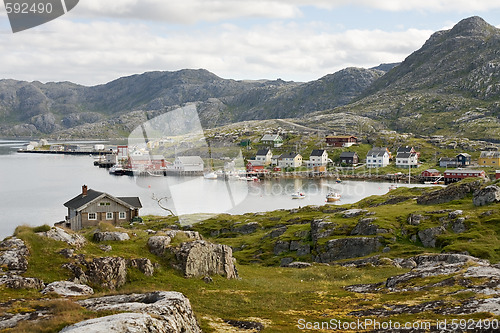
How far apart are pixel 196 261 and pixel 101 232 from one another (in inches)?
311

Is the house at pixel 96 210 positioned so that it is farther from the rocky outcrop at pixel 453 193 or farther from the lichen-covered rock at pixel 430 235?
the rocky outcrop at pixel 453 193

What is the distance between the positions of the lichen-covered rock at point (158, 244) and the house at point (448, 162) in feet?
592

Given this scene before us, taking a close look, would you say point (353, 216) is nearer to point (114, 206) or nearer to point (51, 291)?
point (114, 206)

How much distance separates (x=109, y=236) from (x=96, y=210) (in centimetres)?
3383

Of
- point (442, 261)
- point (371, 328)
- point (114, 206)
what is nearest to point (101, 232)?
point (371, 328)

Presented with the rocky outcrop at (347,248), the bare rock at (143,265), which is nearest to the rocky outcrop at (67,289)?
the bare rock at (143,265)

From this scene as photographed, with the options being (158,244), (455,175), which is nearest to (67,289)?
(158,244)

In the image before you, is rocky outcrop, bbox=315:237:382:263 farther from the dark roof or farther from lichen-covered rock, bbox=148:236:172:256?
the dark roof

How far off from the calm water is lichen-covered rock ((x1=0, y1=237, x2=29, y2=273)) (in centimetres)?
6395

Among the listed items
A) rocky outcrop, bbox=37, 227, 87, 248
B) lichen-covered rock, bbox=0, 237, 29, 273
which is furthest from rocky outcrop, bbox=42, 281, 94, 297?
rocky outcrop, bbox=37, 227, 87, 248

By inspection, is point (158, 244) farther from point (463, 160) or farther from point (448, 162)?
point (463, 160)

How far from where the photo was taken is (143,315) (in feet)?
54.2

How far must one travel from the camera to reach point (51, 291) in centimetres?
2367

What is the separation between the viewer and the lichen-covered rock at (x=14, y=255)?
83.3 ft
